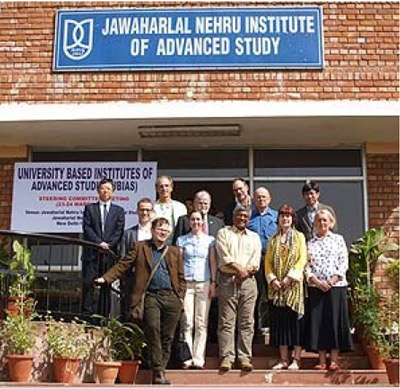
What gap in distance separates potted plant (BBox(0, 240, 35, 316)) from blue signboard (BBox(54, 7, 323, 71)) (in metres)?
2.76

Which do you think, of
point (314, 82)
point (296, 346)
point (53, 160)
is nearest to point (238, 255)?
point (296, 346)

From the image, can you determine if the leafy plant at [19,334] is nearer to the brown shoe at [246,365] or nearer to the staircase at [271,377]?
the staircase at [271,377]

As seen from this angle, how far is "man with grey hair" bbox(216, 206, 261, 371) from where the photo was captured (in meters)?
6.40

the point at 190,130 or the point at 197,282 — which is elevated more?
the point at 190,130

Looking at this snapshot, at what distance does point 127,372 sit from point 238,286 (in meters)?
1.26

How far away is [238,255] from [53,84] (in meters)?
3.92

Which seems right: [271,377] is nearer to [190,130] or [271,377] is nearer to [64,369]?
[64,369]

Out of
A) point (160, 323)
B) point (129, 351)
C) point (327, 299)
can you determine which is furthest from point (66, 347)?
point (327, 299)

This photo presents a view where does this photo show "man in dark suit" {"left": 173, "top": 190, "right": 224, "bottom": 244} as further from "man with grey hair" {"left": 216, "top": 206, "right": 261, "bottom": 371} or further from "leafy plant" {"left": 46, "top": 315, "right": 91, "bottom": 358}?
"leafy plant" {"left": 46, "top": 315, "right": 91, "bottom": 358}

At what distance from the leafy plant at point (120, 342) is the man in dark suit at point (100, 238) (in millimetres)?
654

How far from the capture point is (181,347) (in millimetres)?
6473

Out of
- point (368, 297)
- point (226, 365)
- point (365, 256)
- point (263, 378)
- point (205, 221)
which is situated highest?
point (205, 221)

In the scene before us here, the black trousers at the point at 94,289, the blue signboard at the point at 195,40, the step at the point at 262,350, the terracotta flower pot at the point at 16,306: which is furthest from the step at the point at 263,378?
the blue signboard at the point at 195,40

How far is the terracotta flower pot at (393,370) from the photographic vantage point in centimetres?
631
